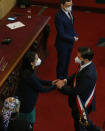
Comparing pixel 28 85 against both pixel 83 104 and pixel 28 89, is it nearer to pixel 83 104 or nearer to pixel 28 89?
pixel 28 89

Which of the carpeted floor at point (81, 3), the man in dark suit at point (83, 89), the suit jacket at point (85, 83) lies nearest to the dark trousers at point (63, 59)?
the man in dark suit at point (83, 89)

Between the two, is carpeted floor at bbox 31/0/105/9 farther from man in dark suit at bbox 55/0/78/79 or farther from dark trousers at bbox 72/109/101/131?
dark trousers at bbox 72/109/101/131

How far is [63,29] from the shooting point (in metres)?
4.06

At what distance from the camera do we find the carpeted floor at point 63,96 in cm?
405

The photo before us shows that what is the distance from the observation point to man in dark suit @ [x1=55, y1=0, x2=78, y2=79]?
13.0 ft

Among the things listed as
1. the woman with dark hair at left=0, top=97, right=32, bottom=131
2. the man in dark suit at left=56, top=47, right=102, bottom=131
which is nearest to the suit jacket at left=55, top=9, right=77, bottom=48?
the man in dark suit at left=56, top=47, right=102, bottom=131

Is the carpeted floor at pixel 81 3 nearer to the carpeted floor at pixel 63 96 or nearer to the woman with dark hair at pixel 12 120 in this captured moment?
the carpeted floor at pixel 63 96

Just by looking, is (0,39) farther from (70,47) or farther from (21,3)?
Answer: (21,3)

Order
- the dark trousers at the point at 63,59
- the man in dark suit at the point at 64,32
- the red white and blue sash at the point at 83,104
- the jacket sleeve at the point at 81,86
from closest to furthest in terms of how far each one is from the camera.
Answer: the jacket sleeve at the point at 81,86 < the red white and blue sash at the point at 83,104 < the man in dark suit at the point at 64,32 < the dark trousers at the point at 63,59

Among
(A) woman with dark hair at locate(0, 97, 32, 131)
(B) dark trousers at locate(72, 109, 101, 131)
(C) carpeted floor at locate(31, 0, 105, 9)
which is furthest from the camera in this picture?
(C) carpeted floor at locate(31, 0, 105, 9)

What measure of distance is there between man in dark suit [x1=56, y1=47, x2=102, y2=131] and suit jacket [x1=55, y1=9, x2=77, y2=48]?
0.82 meters

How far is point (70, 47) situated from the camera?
4309 mm

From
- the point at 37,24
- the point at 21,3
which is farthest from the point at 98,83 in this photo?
the point at 21,3

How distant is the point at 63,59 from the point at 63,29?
1.84 feet
